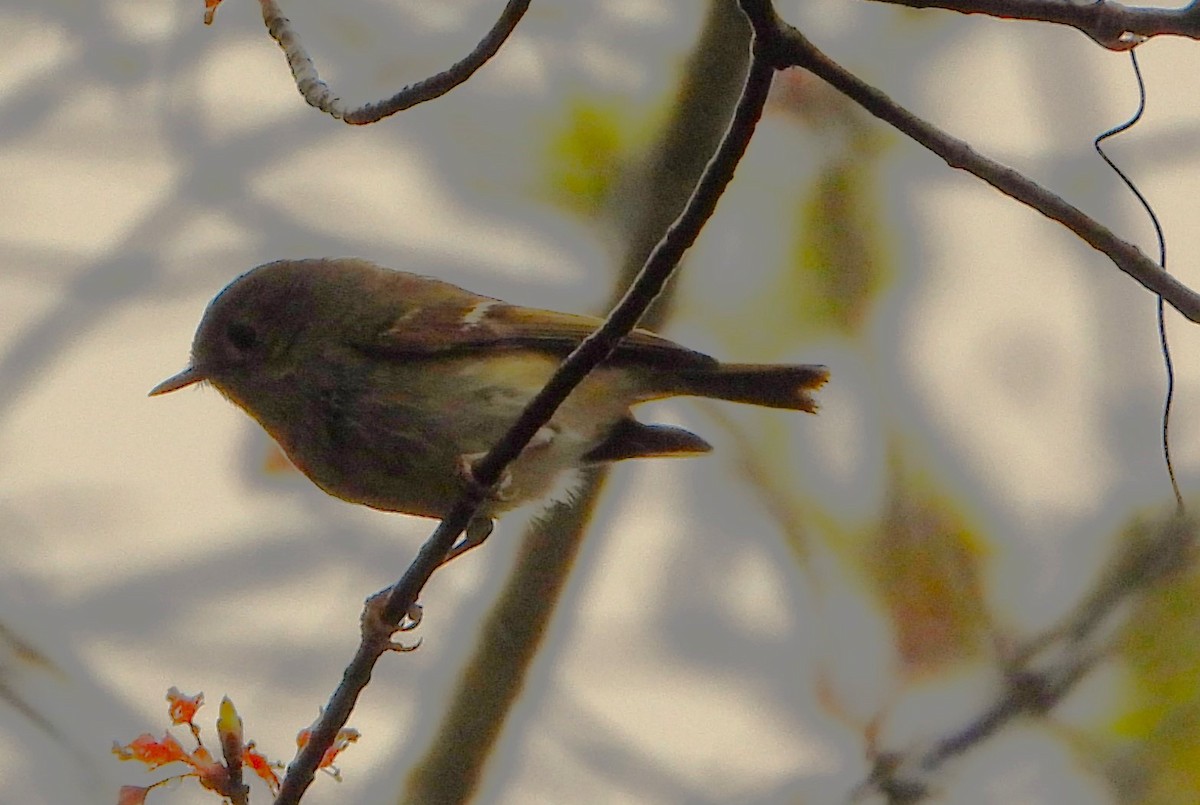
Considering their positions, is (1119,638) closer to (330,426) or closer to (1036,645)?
(1036,645)

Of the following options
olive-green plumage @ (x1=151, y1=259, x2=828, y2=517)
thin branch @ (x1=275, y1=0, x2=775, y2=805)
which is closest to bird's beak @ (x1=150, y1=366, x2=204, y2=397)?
olive-green plumage @ (x1=151, y1=259, x2=828, y2=517)

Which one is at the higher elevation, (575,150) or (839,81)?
(575,150)

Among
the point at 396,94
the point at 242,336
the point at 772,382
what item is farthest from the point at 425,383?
the point at 396,94

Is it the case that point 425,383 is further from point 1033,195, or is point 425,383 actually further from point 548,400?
point 1033,195

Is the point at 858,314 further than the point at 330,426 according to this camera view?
Yes

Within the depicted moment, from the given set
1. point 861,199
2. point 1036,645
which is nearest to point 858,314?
point 861,199

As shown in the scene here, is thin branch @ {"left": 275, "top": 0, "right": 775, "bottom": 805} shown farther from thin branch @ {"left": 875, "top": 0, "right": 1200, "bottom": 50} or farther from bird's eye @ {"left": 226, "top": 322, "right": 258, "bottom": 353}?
bird's eye @ {"left": 226, "top": 322, "right": 258, "bottom": 353}

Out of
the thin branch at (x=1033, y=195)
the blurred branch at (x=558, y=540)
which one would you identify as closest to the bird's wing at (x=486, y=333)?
the blurred branch at (x=558, y=540)
